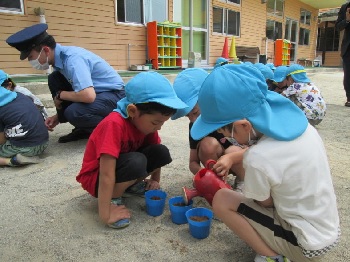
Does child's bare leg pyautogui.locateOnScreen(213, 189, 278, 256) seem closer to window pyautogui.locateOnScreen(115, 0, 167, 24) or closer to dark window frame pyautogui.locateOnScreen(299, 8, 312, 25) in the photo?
window pyautogui.locateOnScreen(115, 0, 167, 24)

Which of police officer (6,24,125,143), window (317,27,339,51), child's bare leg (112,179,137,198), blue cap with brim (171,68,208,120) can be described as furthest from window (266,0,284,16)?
child's bare leg (112,179,137,198)

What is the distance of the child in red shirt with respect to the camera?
4.92 ft

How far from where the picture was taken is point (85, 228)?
5.25ft

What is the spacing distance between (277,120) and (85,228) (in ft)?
3.64

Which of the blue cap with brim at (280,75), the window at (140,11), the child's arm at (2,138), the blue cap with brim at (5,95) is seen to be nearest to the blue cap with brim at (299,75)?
the blue cap with brim at (280,75)

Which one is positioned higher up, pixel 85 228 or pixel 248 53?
pixel 248 53

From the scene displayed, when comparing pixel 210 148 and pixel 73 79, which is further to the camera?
pixel 73 79

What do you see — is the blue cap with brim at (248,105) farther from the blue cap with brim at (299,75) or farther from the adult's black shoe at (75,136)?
the blue cap with brim at (299,75)

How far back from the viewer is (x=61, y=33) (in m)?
6.10

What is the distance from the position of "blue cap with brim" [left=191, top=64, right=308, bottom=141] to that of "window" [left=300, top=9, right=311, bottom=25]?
17803mm

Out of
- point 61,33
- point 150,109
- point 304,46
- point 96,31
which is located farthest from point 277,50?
point 150,109

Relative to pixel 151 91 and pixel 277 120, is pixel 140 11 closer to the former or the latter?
pixel 151 91

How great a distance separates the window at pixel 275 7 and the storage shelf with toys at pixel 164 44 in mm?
6399

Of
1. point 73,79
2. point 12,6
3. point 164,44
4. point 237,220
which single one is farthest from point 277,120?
point 164,44
